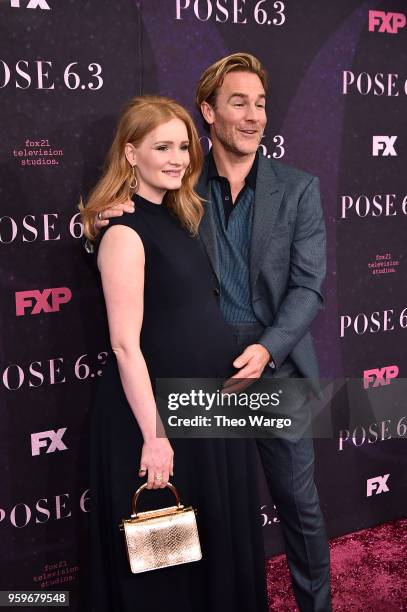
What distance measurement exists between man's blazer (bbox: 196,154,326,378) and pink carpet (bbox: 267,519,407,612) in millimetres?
1116

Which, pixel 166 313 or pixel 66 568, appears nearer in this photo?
pixel 166 313

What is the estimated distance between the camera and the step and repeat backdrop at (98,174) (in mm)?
2660

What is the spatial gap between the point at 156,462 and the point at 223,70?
1.35 meters

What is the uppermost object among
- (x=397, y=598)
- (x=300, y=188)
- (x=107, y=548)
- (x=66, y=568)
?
(x=300, y=188)

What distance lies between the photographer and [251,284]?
8.65ft

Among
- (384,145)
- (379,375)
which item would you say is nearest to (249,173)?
(384,145)

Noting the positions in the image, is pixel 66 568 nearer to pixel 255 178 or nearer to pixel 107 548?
pixel 107 548

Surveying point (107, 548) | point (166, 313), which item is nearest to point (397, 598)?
point (107, 548)

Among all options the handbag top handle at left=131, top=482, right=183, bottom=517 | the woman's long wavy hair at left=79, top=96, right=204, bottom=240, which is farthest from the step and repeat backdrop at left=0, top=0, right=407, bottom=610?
the woman's long wavy hair at left=79, top=96, right=204, bottom=240

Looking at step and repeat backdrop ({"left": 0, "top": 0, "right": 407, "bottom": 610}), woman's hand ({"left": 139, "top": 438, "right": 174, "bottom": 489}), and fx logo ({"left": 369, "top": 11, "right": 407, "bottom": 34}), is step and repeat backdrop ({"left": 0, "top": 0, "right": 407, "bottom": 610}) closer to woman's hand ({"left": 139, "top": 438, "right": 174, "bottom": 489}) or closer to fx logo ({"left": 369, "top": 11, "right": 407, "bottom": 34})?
fx logo ({"left": 369, "top": 11, "right": 407, "bottom": 34})

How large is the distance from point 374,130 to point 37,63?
1.53 m

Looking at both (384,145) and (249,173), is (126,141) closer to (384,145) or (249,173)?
(249,173)

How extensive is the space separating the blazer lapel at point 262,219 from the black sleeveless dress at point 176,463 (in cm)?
25

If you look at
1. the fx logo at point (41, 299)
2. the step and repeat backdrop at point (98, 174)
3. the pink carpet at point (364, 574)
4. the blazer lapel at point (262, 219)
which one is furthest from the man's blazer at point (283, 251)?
the pink carpet at point (364, 574)
